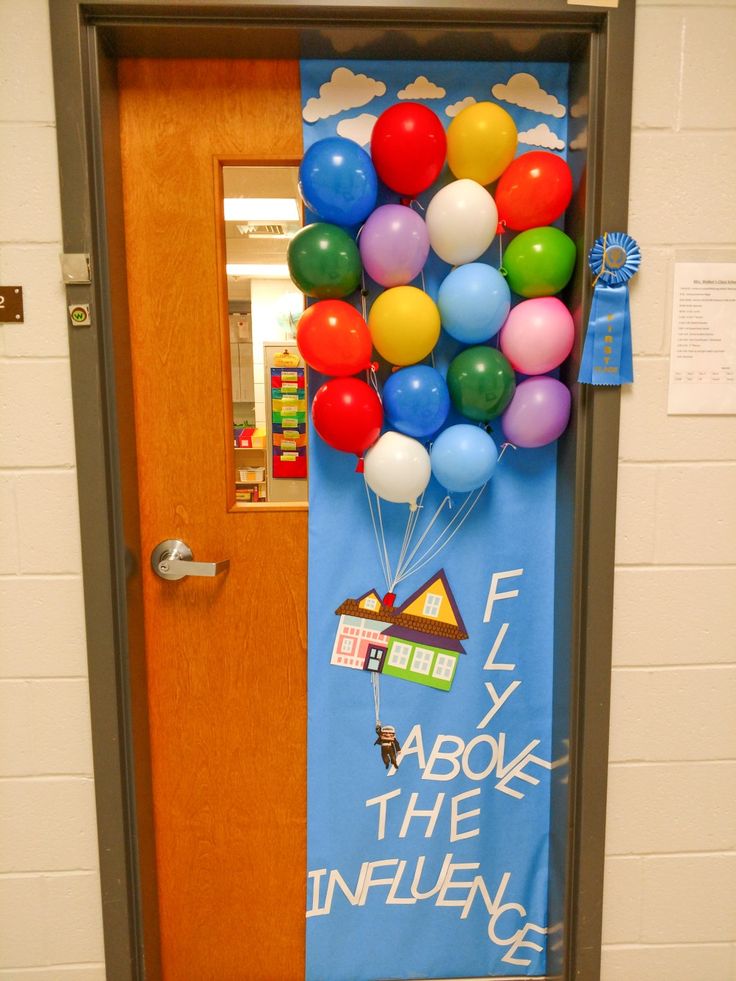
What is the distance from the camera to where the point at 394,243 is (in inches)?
45.0

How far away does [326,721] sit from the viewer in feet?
4.50

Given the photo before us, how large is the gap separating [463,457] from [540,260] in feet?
1.32

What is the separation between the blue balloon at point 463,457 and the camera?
3.89ft

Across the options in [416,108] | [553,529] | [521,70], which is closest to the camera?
[416,108]

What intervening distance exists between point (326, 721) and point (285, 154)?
1.20 meters

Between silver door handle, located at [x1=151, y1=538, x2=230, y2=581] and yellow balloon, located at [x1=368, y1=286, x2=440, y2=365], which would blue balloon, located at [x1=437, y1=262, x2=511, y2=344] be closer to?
yellow balloon, located at [x1=368, y1=286, x2=440, y2=365]

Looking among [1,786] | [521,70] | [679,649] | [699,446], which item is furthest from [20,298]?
[679,649]

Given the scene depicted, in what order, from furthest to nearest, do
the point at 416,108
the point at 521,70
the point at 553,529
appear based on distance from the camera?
the point at 553,529, the point at 521,70, the point at 416,108

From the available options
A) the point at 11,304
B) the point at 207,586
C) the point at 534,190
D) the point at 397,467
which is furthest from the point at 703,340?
the point at 11,304

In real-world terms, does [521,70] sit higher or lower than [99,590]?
higher

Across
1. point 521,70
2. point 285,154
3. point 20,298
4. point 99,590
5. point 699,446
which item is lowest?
point 99,590

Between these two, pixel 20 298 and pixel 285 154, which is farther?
pixel 285 154

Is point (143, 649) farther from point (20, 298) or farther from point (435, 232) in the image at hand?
point (435, 232)

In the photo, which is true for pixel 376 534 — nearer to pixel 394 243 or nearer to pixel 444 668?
pixel 444 668
